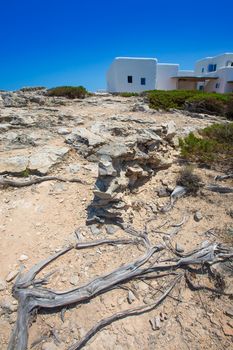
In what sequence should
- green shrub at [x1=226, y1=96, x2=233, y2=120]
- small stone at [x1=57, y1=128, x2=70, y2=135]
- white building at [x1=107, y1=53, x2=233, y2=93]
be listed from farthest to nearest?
white building at [x1=107, y1=53, x2=233, y2=93] < green shrub at [x1=226, y1=96, x2=233, y2=120] < small stone at [x1=57, y1=128, x2=70, y2=135]

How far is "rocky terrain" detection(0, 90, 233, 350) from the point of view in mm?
2367

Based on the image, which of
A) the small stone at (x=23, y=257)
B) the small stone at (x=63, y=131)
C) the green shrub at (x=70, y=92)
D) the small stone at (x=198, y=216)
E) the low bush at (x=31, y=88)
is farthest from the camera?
the low bush at (x=31, y=88)

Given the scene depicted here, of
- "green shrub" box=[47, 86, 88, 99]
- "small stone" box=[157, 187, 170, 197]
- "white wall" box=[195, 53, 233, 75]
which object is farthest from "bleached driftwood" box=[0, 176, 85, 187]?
"white wall" box=[195, 53, 233, 75]

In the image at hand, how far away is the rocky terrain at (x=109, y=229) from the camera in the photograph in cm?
237

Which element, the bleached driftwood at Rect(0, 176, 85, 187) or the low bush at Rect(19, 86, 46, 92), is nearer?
the bleached driftwood at Rect(0, 176, 85, 187)

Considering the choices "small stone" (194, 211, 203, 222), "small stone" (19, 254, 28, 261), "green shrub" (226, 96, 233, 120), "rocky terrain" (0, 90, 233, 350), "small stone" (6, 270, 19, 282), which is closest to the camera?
"rocky terrain" (0, 90, 233, 350)

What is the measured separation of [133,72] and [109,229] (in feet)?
87.8

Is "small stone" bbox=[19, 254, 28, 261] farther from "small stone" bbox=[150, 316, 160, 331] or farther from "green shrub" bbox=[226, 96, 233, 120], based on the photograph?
"green shrub" bbox=[226, 96, 233, 120]

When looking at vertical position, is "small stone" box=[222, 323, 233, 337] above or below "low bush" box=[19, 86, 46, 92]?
below

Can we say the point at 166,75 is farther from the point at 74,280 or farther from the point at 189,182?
the point at 74,280

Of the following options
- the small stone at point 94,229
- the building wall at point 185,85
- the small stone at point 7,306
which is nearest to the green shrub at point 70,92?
the small stone at point 94,229

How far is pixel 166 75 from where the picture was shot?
28.6 m

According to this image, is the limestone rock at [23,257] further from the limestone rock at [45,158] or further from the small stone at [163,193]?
the small stone at [163,193]

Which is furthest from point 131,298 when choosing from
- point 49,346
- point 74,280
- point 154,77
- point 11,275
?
point 154,77
